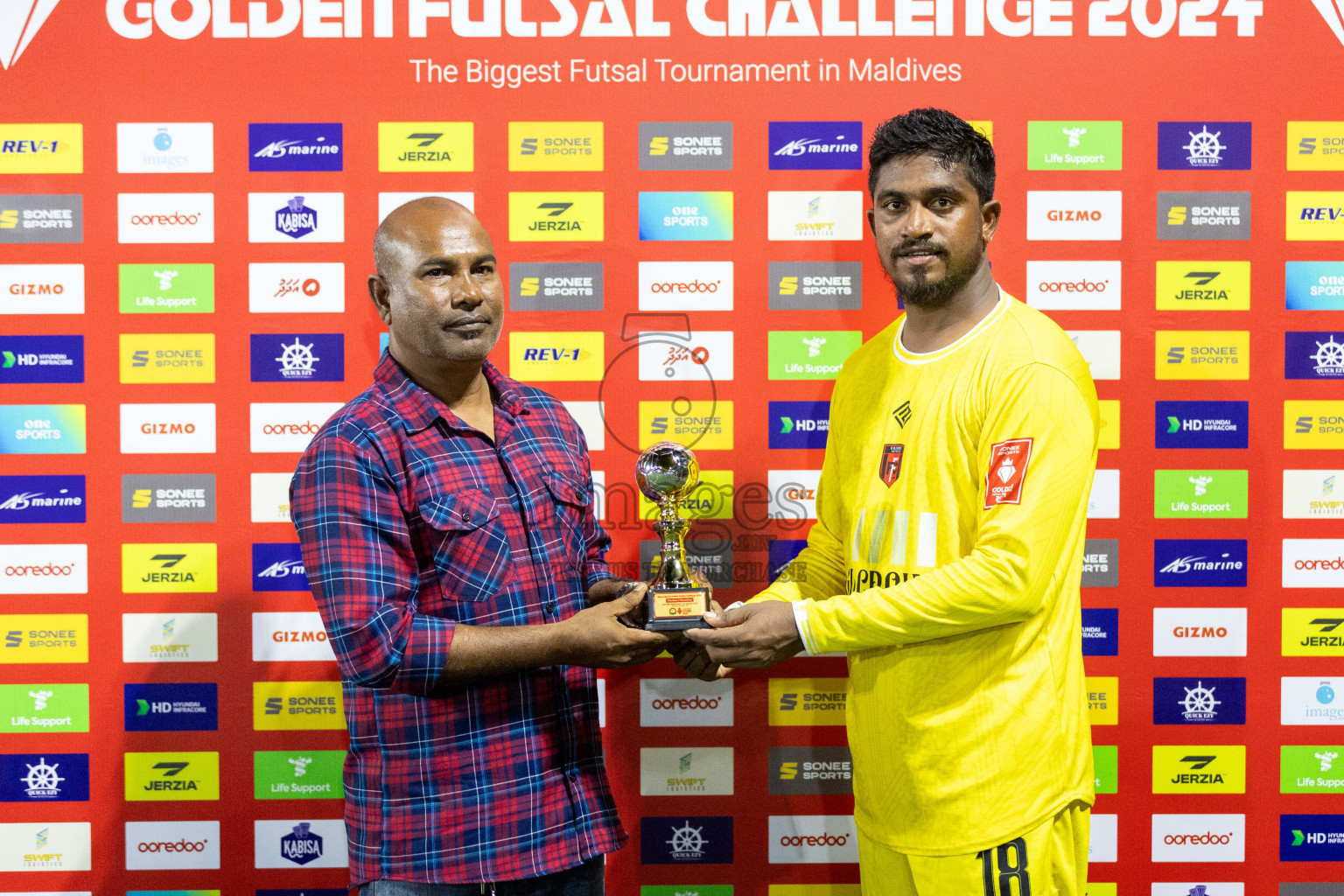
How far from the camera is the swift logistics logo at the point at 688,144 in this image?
2594 millimetres

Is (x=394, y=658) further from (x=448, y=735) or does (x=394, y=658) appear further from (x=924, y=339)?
(x=924, y=339)

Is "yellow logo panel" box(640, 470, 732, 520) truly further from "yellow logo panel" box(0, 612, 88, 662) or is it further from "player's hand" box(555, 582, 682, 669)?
"yellow logo panel" box(0, 612, 88, 662)

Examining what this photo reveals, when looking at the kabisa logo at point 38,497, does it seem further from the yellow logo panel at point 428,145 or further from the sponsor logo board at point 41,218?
the yellow logo panel at point 428,145

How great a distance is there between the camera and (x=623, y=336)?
103 inches

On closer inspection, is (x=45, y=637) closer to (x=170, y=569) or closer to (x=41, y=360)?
(x=170, y=569)

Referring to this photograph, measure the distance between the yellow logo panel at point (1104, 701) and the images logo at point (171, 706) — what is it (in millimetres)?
2713

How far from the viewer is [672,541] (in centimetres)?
203

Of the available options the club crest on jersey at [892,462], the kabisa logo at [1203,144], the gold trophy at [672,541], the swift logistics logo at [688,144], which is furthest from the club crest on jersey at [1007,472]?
the kabisa logo at [1203,144]

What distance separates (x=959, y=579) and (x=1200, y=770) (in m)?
1.58

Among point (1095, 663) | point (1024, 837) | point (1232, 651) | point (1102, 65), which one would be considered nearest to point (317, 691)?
point (1024, 837)

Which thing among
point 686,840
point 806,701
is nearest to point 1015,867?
point 806,701

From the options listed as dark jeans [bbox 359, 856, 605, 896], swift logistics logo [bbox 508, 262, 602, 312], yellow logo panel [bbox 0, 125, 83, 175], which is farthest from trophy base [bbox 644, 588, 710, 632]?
yellow logo panel [bbox 0, 125, 83, 175]

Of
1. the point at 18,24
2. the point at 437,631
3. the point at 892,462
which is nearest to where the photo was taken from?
the point at 437,631

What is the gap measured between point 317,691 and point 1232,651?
111 inches
